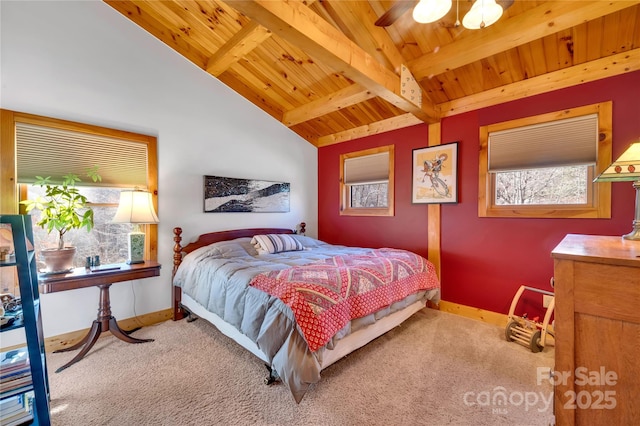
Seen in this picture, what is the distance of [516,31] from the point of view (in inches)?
87.0

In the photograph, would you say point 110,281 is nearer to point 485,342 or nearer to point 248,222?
point 248,222

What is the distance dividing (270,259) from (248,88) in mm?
2391

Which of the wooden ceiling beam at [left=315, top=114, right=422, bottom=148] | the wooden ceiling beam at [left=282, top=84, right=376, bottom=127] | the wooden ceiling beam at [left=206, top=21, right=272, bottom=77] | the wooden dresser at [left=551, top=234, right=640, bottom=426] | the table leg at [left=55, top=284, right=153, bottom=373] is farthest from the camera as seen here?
the wooden ceiling beam at [left=315, top=114, right=422, bottom=148]

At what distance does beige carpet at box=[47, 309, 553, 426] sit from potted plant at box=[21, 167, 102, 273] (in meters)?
0.79

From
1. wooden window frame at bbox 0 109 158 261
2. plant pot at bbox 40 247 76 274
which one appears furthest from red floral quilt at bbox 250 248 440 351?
wooden window frame at bbox 0 109 158 261

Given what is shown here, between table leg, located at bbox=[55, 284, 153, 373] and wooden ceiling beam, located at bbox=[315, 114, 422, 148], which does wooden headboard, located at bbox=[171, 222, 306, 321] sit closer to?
table leg, located at bbox=[55, 284, 153, 373]

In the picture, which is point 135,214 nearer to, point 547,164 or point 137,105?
point 137,105

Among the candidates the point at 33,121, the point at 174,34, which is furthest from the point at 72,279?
the point at 174,34

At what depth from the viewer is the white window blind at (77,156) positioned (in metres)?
2.28

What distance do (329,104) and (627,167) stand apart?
8.92 feet

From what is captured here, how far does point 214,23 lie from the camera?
277 cm

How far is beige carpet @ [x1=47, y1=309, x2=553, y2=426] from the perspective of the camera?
5.15 feet

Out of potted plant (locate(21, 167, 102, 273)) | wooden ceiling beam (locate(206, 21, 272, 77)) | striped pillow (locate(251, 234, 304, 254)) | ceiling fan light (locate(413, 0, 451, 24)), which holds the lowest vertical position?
striped pillow (locate(251, 234, 304, 254))

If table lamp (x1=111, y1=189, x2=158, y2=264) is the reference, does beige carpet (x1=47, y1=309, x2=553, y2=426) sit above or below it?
below
